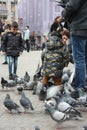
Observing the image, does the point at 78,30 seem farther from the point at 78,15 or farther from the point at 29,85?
the point at 29,85

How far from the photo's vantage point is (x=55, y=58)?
907cm

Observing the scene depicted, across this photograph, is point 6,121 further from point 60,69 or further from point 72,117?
point 60,69

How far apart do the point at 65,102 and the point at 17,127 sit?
78 cm

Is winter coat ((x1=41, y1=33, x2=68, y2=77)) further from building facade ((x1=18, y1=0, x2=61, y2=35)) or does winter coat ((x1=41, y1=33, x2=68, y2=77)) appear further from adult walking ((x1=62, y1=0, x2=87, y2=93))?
building facade ((x1=18, y1=0, x2=61, y2=35))

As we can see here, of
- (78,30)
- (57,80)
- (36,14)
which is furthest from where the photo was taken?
(36,14)

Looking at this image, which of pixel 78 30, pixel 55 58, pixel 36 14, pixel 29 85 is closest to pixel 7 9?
pixel 36 14

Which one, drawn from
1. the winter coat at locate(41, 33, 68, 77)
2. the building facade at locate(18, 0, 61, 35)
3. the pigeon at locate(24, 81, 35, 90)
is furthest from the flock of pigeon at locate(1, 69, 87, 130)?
the building facade at locate(18, 0, 61, 35)

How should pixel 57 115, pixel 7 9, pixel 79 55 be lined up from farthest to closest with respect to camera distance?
pixel 7 9, pixel 79 55, pixel 57 115

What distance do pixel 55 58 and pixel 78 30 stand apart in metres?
1.70

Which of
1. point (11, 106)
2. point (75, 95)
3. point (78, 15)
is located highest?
point (78, 15)

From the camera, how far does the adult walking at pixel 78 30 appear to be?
731cm

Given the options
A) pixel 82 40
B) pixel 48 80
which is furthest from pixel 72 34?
pixel 48 80

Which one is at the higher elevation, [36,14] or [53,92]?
[53,92]

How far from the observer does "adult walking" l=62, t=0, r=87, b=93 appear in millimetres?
7312
